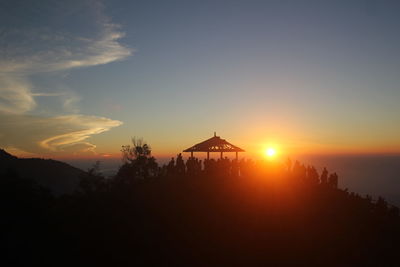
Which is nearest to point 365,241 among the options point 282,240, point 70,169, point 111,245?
point 282,240

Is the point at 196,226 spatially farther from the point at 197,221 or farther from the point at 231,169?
the point at 231,169

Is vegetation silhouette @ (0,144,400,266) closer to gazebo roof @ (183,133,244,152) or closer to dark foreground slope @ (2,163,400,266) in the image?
dark foreground slope @ (2,163,400,266)

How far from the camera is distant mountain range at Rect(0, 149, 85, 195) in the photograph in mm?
70762

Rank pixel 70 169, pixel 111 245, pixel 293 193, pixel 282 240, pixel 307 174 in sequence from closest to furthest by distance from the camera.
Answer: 1. pixel 111 245
2. pixel 282 240
3. pixel 293 193
4. pixel 307 174
5. pixel 70 169

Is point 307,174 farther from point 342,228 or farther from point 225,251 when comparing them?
point 225,251

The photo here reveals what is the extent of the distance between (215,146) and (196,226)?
8.45 metres

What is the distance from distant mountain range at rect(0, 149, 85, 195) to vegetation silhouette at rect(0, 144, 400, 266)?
5312cm

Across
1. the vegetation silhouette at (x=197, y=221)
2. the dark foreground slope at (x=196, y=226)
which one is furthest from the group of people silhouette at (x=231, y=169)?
the dark foreground slope at (x=196, y=226)

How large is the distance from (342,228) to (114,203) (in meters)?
11.5

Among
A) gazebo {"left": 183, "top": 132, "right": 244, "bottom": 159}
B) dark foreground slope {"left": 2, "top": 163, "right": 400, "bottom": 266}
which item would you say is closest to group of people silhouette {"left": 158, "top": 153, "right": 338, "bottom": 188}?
dark foreground slope {"left": 2, "top": 163, "right": 400, "bottom": 266}

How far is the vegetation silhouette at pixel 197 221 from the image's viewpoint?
1463 centimetres

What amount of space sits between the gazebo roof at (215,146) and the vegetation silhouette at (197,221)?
7.32 ft

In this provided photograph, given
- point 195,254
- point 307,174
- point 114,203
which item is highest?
point 307,174

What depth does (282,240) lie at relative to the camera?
16.4 m
